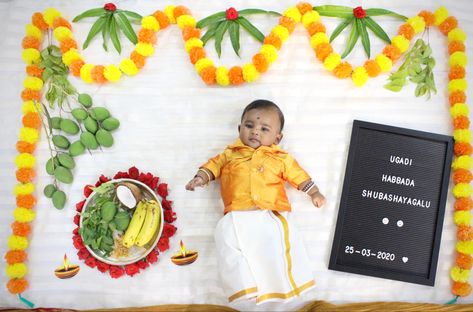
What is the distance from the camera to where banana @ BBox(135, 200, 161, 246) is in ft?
6.00

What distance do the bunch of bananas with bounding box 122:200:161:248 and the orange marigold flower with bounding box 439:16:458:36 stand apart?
1.65 metres

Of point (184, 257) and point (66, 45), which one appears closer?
point (184, 257)

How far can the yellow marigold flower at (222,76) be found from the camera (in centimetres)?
205

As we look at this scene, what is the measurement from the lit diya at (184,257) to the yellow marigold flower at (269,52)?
0.96 meters

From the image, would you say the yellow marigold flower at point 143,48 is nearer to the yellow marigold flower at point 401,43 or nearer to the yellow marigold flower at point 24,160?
the yellow marigold flower at point 24,160

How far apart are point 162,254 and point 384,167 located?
1.11 m

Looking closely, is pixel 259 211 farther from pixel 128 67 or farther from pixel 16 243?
pixel 16 243

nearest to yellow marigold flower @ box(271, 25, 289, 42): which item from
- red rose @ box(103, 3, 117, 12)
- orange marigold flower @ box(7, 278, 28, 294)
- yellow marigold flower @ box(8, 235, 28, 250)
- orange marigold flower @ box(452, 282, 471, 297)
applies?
red rose @ box(103, 3, 117, 12)

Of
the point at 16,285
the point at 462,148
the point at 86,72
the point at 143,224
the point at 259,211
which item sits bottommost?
the point at 16,285

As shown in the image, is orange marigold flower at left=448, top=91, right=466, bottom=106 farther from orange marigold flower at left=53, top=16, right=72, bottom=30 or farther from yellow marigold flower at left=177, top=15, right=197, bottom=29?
orange marigold flower at left=53, top=16, right=72, bottom=30

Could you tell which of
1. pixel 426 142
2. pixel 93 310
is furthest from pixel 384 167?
pixel 93 310

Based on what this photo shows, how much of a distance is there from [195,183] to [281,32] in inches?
33.8

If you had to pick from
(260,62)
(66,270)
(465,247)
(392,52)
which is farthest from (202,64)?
(465,247)

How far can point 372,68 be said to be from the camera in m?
2.07
